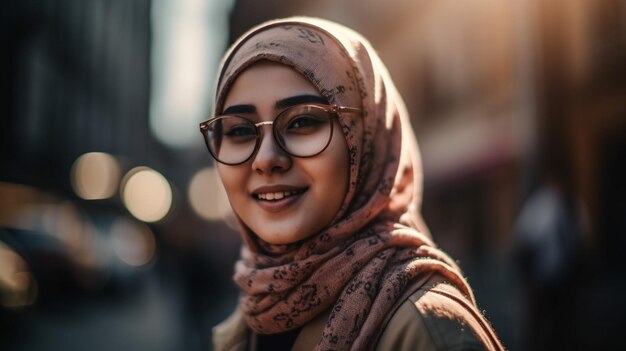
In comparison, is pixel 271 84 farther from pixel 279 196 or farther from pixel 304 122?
pixel 279 196

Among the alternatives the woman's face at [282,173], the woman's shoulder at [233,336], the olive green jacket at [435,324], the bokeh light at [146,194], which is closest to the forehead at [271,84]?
the woman's face at [282,173]

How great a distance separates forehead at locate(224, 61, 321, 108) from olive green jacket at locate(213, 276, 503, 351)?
2.39 ft

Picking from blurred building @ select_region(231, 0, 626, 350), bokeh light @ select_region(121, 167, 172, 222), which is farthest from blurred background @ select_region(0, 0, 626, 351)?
bokeh light @ select_region(121, 167, 172, 222)

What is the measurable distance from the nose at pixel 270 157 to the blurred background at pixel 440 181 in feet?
11.5

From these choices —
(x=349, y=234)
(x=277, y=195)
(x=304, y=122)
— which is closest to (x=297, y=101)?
(x=304, y=122)

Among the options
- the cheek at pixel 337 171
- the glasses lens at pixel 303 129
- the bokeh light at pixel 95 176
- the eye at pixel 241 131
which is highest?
the glasses lens at pixel 303 129

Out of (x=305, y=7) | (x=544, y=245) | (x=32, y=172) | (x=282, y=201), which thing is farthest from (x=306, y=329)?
(x=305, y=7)

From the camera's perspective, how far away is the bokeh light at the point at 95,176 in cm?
2734

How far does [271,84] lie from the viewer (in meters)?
1.93

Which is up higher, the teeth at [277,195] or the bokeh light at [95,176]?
the teeth at [277,195]

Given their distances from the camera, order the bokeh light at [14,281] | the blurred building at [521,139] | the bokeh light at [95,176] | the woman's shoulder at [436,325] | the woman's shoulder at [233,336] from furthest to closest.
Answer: the bokeh light at [95,176] < the bokeh light at [14,281] < the blurred building at [521,139] < the woman's shoulder at [233,336] < the woman's shoulder at [436,325]

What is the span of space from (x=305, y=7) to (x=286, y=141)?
33572 mm

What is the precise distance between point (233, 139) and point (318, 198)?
0.37 m

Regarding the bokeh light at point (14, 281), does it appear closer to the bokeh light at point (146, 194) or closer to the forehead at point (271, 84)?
the forehead at point (271, 84)
